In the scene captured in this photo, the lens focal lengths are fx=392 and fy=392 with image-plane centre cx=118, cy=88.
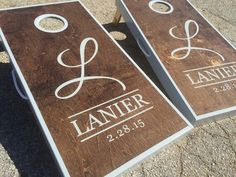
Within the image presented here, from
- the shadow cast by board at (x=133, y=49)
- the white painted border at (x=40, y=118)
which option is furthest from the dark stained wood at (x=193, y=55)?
the white painted border at (x=40, y=118)

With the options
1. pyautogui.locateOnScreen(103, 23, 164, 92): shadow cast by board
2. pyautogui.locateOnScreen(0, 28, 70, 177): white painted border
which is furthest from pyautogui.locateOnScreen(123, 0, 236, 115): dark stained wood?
pyautogui.locateOnScreen(0, 28, 70, 177): white painted border

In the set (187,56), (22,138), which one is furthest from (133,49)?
(22,138)

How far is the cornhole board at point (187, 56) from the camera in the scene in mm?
2818

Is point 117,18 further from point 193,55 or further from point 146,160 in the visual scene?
point 146,160

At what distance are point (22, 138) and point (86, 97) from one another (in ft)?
1.78

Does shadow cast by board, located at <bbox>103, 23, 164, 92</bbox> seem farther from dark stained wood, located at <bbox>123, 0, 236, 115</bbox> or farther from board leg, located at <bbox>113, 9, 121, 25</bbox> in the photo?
dark stained wood, located at <bbox>123, 0, 236, 115</bbox>

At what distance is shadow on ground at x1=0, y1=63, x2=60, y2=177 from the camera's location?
248cm

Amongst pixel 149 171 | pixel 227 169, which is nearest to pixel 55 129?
pixel 149 171

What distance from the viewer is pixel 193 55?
318 centimetres

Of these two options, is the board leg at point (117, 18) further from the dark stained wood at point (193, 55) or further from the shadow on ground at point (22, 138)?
the shadow on ground at point (22, 138)

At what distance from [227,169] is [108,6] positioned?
2.43 meters

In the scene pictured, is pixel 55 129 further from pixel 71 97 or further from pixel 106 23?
pixel 106 23

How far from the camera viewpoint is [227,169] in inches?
106

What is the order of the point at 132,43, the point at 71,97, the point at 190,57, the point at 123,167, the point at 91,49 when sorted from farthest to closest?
the point at 132,43 → the point at 190,57 → the point at 91,49 → the point at 71,97 → the point at 123,167
